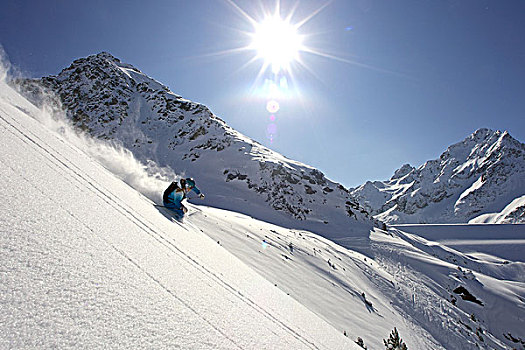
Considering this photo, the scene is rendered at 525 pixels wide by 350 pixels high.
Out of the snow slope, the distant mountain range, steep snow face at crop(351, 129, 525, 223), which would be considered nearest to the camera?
the snow slope

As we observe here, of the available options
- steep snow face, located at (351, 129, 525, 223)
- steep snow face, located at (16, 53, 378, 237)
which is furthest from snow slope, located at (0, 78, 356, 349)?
steep snow face, located at (351, 129, 525, 223)

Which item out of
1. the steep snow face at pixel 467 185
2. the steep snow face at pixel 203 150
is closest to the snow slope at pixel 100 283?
the steep snow face at pixel 203 150

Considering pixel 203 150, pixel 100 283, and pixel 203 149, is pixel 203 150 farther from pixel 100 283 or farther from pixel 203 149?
pixel 100 283

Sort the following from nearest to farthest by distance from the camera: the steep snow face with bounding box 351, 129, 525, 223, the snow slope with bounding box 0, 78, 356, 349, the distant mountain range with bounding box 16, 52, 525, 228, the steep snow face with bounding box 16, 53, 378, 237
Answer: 1. the snow slope with bounding box 0, 78, 356, 349
2. the steep snow face with bounding box 16, 53, 378, 237
3. the distant mountain range with bounding box 16, 52, 525, 228
4. the steep snow face with bounding box 351, 129, 525, 223

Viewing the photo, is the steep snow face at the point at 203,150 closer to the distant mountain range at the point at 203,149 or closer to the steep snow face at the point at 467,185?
the distant mountain range at the point at 203,149

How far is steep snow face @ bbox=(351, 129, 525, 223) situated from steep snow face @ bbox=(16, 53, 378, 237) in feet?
240

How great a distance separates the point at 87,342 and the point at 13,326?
238 mm

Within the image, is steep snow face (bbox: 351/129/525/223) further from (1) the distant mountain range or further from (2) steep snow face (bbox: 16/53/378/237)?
(2) steep snow face (bbox: 16/53/378/237)

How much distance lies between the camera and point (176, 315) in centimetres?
138

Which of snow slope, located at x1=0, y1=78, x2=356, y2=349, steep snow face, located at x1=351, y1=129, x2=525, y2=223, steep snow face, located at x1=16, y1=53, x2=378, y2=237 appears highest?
steep snow face, located at x1=351, y1=129, x2=525, y2=223

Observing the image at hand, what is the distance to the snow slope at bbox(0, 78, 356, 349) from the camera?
942 millimetres

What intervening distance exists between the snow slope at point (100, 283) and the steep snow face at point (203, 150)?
17435mm

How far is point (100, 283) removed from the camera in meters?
1.25

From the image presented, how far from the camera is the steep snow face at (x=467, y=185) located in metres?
96.4
